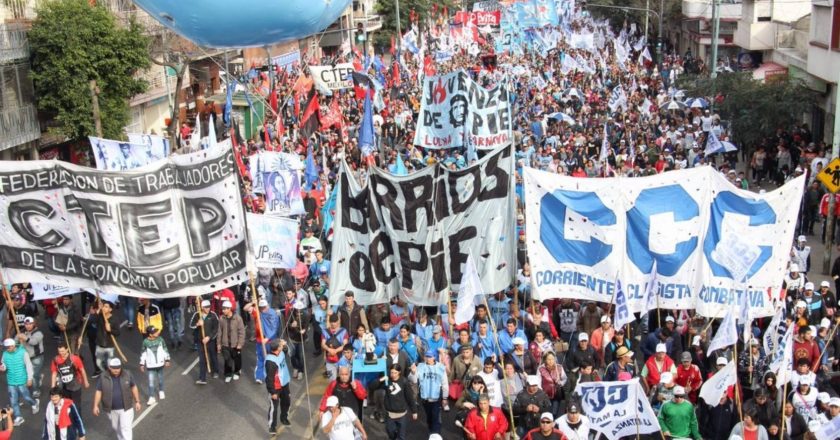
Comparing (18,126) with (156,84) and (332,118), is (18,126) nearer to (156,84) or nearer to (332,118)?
(332,118)

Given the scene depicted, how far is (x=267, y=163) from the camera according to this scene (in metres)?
19.5

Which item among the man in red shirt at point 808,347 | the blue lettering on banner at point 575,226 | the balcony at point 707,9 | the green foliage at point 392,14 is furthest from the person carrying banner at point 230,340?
the green foliage at point 392,14

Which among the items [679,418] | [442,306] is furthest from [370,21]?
[679,418]

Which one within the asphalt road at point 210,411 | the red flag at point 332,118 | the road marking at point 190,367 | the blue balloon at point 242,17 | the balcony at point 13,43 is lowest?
the road marking at point 190,367

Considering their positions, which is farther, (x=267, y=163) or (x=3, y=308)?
(x=267, y=163)

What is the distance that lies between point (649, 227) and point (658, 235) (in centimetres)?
16

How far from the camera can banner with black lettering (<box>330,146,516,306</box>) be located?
12766 millimetres

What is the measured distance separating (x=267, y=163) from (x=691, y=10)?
44.2 m

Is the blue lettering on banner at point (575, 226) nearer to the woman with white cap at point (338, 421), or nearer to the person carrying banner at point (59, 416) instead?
the woman with white cap at point (338, 421)

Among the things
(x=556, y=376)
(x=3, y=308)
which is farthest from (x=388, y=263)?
(x=3, y=308)

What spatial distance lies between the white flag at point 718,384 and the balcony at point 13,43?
22.6 meters

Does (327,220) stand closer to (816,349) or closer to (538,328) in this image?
(538,328)

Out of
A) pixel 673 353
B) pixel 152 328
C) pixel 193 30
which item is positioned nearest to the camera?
pixel 193 30

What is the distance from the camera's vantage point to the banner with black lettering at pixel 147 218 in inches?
462
